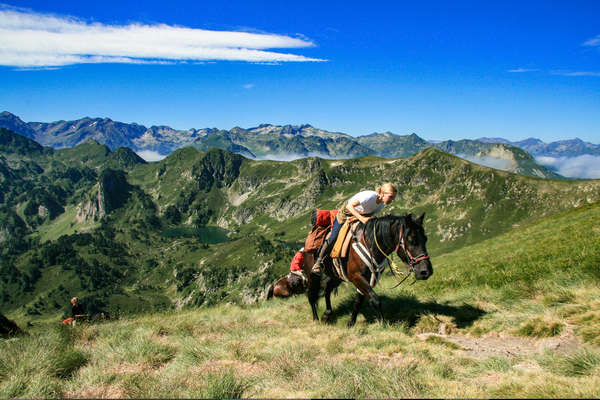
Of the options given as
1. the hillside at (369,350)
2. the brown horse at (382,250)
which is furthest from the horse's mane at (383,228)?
the hillside at (369,350)

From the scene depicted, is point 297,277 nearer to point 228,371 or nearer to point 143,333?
point 143,333

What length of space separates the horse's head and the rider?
1.12m

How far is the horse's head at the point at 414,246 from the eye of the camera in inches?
370

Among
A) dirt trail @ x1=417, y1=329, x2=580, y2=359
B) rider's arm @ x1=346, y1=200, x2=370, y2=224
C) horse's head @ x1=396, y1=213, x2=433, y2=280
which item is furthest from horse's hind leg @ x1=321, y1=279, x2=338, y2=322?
horse's head @ x1=396, y1=213, x2=433, y2=280

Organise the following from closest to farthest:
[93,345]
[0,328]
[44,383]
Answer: [44,383] < [93,345] < [0,328]

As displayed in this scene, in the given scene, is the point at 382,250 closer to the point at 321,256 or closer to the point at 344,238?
the point at 344,238

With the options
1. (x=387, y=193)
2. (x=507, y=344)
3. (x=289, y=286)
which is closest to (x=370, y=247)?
(x=387, y=193)

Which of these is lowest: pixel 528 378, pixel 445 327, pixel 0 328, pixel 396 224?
pixel 0 328

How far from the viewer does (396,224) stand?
10.4 meters

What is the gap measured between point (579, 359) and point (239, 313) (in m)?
11.3

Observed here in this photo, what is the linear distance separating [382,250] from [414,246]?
3.59ft

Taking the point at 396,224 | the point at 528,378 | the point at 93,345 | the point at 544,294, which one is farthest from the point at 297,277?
the point at 528,378

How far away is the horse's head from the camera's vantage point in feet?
30.8

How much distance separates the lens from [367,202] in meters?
11.1
